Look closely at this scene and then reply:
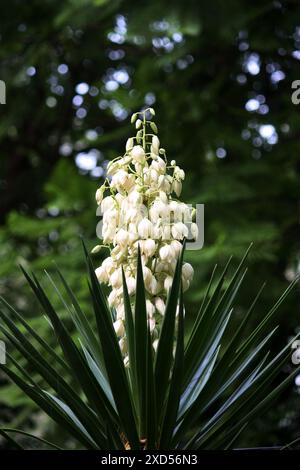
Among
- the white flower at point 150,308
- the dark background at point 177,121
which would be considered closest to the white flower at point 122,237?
the white flower at point 150,308

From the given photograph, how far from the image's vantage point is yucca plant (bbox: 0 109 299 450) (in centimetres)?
93

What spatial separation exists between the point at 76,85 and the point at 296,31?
80.0 inches

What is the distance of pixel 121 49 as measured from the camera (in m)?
5.29

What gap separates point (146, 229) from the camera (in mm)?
1081

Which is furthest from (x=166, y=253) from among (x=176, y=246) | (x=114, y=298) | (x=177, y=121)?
(x=177, y=121)

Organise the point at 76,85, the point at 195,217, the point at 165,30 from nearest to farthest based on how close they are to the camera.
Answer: the point at 195,217 < the point at 165,30 < the point at 76,85

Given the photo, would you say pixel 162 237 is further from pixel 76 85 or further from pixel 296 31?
pixel 76 85

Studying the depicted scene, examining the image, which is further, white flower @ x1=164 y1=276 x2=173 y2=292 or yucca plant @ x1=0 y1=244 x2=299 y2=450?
white flower @ x1=164 y1=276 x2=173 y2=292

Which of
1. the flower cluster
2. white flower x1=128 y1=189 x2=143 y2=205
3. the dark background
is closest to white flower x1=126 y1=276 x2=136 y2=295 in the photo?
the flower cluster

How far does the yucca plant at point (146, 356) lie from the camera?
933mm

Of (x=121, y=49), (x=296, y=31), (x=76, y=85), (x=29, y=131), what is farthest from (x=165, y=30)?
(x=29, y=131)

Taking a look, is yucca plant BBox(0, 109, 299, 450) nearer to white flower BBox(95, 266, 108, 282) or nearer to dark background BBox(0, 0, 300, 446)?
white flower BBox(95, 266, 108, 282)

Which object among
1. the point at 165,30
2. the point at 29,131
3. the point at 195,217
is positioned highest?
the point at 29,131

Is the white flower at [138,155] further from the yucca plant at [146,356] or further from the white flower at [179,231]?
Result: the white flower at [179,231]
